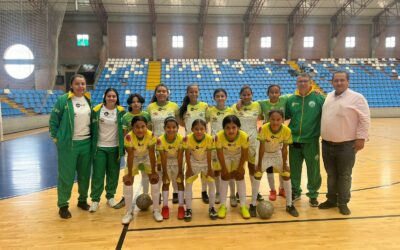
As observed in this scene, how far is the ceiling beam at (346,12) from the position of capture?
1869cm

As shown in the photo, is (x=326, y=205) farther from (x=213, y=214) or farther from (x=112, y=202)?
(x=112, y=202)

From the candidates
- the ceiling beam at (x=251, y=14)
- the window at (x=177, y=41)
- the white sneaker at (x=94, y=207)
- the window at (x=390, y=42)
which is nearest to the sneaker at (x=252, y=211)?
the white sneaker at (x=94, y=207)

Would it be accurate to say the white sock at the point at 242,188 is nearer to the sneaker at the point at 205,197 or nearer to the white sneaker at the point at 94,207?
the sneaker at the point at 205,197

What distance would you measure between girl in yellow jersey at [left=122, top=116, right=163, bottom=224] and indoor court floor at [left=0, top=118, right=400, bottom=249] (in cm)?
22

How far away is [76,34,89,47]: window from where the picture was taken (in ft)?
65.3

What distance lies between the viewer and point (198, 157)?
140 inches

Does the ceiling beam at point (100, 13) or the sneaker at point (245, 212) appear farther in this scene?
the ceiling beam at point (100, 13)

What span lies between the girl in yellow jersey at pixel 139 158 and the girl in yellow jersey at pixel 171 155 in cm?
10

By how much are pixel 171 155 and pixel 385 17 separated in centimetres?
2332

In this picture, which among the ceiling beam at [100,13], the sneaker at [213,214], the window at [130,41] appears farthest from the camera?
the window at [130,41]

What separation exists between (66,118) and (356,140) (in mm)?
3505

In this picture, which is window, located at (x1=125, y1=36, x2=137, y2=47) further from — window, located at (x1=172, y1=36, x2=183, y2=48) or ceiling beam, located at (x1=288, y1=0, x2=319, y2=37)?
ceiling beam, located at (x1=288, y1=0, x2=319, y2=37)

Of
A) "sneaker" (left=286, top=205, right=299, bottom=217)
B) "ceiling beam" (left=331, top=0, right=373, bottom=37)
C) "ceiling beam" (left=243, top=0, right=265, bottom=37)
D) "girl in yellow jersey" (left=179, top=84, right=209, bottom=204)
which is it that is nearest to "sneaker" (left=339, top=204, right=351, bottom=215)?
"sneaker" (left=286, top=205, right=299, bottom=217)

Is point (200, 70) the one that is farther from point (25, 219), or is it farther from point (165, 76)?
point (25, 219)
